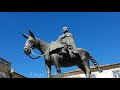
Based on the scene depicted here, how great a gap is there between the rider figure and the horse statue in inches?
5.5

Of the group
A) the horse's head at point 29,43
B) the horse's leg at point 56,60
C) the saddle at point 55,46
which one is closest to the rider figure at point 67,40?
the saddle at point 55,46

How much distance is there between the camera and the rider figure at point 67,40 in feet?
21.6

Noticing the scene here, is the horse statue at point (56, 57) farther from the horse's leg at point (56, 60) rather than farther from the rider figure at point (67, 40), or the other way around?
the rider figure at point (67, 40)

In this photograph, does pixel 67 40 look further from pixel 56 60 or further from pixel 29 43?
pixel 29 43

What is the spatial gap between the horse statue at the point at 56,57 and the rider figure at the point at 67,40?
141 millimetres

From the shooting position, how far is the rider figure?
6578mm

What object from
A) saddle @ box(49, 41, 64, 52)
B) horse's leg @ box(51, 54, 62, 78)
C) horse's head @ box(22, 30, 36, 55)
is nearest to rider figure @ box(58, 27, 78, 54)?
saddle @ box(49, 41, 64, 52)

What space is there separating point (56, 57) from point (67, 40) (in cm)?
71
